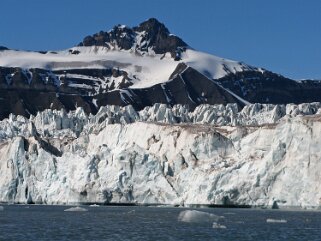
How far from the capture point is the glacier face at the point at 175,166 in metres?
99.2

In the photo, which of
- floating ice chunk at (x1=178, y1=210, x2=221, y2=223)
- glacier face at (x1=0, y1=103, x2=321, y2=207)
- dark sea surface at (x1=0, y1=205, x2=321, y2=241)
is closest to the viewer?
dark sea surface at (x1=0, y1=205, x2=321, y2=241)

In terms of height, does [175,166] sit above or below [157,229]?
above

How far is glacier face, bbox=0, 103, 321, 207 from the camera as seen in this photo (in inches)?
3905

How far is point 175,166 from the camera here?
384ft

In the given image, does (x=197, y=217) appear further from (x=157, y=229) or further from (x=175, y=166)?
(x=175, y=166)

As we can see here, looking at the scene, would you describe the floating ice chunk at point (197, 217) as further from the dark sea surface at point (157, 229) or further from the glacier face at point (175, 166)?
the glacier face at point (175, 166)

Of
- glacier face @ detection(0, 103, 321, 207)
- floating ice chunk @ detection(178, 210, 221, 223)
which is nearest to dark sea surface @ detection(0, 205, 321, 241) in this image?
floating ice chunk @ detection(178, 210, 221, 223)

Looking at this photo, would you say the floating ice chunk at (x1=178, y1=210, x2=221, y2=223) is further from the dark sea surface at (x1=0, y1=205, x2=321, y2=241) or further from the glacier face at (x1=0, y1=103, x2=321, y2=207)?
the glacier face at (x1=0, y1=103, x2=321, y2=207)

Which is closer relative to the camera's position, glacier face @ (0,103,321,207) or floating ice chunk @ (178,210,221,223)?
floating ice chunk @ (178,210,221,223)

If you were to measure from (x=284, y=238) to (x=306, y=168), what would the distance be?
40.8 metres

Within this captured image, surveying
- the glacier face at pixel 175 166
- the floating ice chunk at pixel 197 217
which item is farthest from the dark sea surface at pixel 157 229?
the glacier face at pixel 175 166

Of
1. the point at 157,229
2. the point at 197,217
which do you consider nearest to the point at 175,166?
the point at 197,217

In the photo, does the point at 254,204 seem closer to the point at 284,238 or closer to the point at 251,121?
the point at 284,238

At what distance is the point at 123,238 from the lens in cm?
5488
